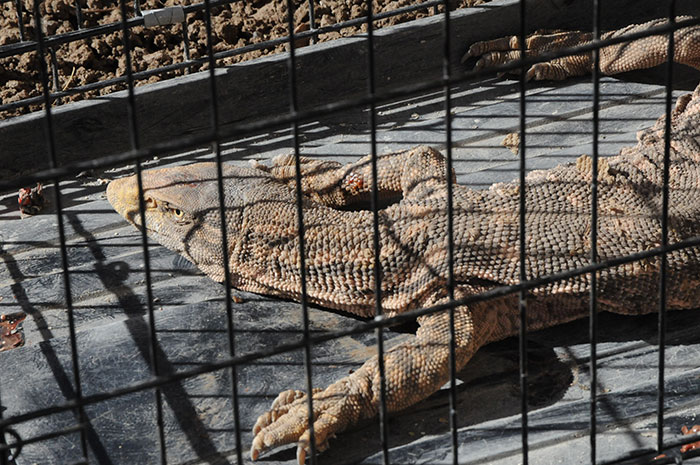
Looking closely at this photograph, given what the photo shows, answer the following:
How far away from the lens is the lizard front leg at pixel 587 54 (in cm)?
659

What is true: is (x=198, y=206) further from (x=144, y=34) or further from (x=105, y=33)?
(x=144, y=34)

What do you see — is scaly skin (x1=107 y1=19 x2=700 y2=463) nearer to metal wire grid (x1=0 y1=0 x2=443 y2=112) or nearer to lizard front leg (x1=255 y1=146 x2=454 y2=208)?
lizard front leg (x1=255 y1=146 x2=454 y2=208)

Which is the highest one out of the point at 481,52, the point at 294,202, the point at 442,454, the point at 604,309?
the point at 481,52

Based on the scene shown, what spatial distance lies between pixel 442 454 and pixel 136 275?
6.37 ft

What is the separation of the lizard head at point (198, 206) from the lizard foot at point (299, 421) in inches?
40.7

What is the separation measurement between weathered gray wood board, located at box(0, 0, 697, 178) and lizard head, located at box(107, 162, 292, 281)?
106 cm

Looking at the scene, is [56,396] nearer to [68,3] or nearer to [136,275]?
[136,275]

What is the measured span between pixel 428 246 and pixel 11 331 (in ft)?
6.17

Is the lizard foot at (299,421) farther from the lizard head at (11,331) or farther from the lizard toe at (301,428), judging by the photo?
the lizard head at (11,331)

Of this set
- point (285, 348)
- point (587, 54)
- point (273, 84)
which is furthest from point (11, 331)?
point (587, 54)

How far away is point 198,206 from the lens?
514 centimetres

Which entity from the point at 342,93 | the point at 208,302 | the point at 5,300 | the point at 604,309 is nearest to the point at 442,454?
the point at 604,309

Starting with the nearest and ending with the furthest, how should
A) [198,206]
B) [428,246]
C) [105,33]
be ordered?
[428,246] → [198,206] → [105,33]

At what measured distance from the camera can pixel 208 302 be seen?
500 cm
